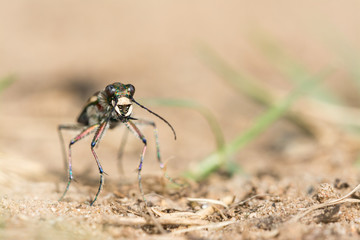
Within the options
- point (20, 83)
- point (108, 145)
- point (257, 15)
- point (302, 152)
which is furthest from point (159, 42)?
Result: point (302, 152)

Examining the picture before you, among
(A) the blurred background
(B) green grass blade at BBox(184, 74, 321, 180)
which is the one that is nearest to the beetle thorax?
(A) the blurred background

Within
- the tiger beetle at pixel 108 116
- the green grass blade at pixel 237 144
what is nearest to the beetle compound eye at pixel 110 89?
the tiger beetle at pixel 108 116

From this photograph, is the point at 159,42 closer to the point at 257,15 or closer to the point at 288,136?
the point at 257,15

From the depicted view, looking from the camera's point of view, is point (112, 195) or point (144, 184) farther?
point (144, 184)

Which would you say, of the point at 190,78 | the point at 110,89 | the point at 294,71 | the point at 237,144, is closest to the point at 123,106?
the point at 110,89

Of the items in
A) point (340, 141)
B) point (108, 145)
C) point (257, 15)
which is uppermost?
point (257, 15)

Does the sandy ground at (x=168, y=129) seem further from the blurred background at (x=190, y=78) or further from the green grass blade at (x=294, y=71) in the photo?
the green grass blade at (x=294, y=71)

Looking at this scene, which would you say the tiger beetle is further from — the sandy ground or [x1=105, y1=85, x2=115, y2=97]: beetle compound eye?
the sandy ground

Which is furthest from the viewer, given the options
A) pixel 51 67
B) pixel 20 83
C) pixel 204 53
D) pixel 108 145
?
pixel 51 67
